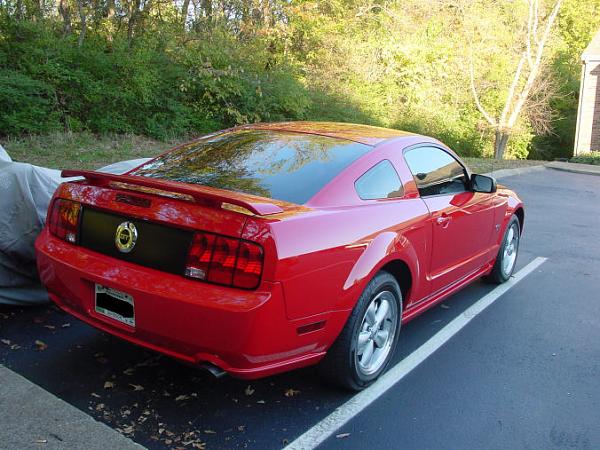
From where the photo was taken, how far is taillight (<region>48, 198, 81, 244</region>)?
3438 millimetres

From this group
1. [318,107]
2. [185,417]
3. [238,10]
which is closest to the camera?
[185,417]

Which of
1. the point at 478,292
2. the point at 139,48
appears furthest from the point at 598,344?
the point at 139,48

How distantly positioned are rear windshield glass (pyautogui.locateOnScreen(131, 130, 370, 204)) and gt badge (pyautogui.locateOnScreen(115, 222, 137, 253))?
55 cm

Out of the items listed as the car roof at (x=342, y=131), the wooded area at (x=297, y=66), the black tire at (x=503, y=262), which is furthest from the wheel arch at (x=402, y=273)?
the wooded area at (x=297, y=66)

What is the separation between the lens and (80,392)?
3340mm

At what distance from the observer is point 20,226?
4.26 meters

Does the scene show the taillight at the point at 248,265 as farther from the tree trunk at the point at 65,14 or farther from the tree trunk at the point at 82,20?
the tree trunk at the point at 65,14

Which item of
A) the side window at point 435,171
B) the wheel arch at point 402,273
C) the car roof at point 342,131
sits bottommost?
the wheel arch at point 402,273

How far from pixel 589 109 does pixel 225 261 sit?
93.4 feet

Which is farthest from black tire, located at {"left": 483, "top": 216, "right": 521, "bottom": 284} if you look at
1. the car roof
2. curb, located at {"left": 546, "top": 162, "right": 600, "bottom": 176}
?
curb, located at {"left": 546, "top": 162, "right": 600, "bottom": 176}

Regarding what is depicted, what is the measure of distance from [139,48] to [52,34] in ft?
6.25

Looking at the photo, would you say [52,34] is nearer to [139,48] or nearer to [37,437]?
[139,48]

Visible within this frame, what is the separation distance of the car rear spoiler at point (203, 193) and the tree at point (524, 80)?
25677 millimetres

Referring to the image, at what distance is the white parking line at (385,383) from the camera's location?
310cm
